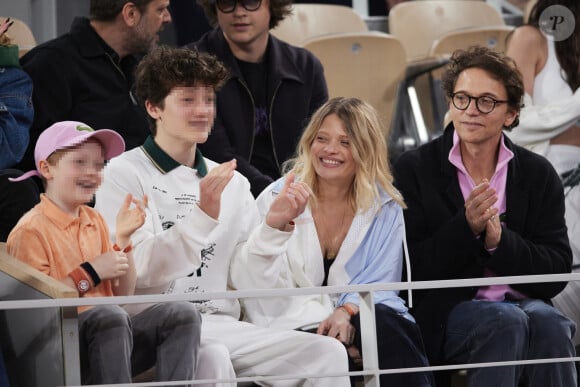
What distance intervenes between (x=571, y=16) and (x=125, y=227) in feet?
5.79

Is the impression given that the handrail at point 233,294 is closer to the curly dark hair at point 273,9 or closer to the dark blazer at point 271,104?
the dark blazer at point 271,104

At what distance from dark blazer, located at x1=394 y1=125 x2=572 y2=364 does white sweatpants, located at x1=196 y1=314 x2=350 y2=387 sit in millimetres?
359

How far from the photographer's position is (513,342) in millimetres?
2461

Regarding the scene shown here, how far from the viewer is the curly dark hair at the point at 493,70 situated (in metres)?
2.75

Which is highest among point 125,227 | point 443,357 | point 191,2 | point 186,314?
point 191,2

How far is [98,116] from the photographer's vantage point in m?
2.99

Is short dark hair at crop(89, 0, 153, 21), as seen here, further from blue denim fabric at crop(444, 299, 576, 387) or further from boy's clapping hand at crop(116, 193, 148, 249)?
blue denim fabric at crop(444, 299, 576, 387)

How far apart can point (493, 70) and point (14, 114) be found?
121cm

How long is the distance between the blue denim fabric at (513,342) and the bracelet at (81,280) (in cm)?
88

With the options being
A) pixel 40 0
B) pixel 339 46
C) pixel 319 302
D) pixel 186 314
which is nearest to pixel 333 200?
pixel 319 302

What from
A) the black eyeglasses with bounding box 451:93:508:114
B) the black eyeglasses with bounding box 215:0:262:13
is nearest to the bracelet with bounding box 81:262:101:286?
the black eyeglasses with bounding box 451:93:508:114

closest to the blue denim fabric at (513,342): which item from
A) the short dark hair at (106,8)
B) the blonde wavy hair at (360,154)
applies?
the blonde wavy hair at (360,154)

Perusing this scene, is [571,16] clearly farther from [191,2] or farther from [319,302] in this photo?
[191,2]

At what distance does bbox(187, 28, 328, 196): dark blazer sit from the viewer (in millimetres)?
3035
